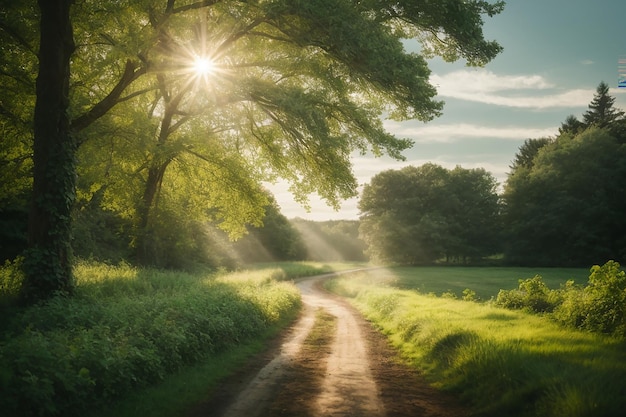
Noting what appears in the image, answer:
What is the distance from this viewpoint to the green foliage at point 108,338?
21.5 ft

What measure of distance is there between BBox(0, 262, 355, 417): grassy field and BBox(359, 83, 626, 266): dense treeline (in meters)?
57.1

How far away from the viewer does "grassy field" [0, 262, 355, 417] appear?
6641 mm

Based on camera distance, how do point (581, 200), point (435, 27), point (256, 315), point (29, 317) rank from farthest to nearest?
1. point (581, 200)
2. point (256, 315)
3. point (435, 27)
4. point (29, 317)

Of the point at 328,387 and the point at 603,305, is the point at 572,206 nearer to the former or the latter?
the point at 603,305

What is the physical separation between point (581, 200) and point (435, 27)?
190 feet

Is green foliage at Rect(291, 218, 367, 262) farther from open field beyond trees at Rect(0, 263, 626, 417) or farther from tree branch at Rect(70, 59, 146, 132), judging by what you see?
tree branch at Rect(70, 59, 146, 132)

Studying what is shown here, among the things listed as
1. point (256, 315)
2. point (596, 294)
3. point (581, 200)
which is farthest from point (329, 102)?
point (581, 200)

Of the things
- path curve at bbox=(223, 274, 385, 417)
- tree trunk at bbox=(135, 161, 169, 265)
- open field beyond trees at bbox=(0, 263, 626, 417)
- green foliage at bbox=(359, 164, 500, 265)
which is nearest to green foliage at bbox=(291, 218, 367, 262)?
green foliage at bbox=(359, 164, 500, 265)

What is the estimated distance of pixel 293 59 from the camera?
47.8 feet

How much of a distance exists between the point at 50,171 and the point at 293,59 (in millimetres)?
8437

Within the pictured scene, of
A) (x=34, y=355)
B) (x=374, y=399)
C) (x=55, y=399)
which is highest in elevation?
(x=34, y=355)

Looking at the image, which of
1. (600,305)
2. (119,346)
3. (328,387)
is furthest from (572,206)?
(119,346)

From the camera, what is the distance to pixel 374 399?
8.42 m

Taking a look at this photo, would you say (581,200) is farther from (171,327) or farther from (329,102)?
(171,327)
